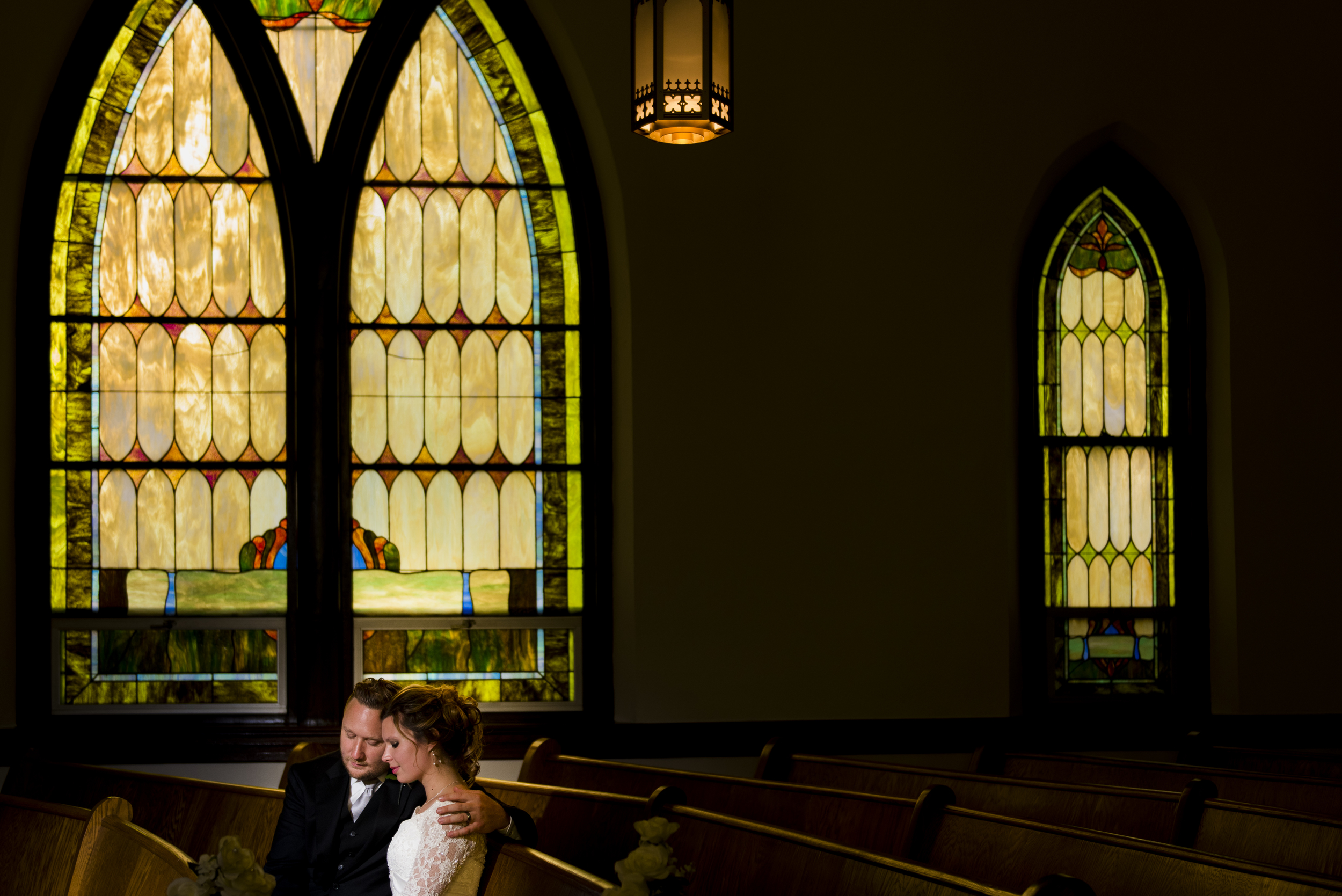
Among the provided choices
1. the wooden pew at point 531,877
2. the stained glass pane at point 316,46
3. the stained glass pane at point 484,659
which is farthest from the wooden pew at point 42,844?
the stained glass pane at point 316,46

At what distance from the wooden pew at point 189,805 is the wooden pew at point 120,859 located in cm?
69

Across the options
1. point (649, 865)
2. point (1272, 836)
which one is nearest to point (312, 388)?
point (649, 865)

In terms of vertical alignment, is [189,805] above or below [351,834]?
below

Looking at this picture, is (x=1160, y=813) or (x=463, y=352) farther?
(x=463, y=352)

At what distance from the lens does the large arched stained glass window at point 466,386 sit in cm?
511

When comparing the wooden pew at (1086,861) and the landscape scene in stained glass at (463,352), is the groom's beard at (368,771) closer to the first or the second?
the wooden pew at (1086,861)

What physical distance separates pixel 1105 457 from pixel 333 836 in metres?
3.74

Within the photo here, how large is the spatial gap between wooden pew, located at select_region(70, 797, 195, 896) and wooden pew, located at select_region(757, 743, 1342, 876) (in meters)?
1.91

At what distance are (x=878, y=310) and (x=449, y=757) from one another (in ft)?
9.76

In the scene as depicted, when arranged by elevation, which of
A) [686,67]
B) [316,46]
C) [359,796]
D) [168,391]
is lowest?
[359,796]

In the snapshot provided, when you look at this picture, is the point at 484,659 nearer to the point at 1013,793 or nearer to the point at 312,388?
the point at 312,388

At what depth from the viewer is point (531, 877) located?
8.19 feet

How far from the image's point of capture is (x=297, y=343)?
5109mm

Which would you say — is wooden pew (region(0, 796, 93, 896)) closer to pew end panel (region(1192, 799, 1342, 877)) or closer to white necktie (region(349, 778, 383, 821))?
white necktie (region(349, 778, 383, 821))
